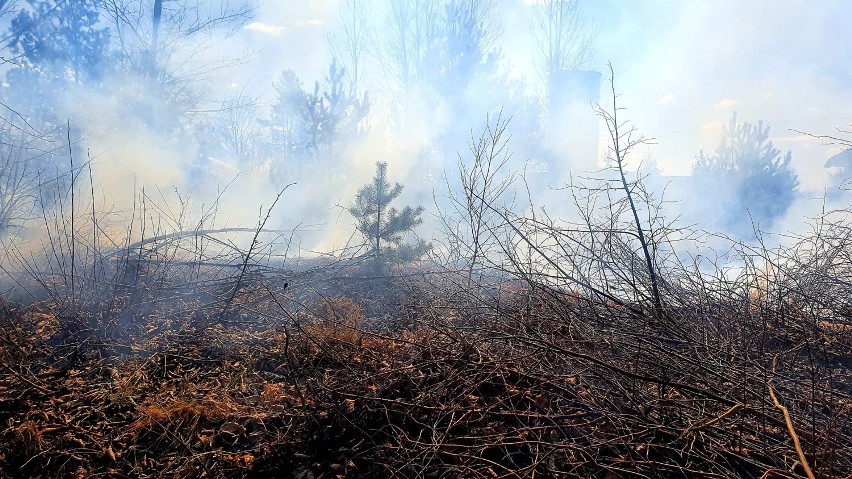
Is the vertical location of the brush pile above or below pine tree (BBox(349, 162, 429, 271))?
below

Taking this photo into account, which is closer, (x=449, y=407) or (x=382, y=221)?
(x=449, y=407)

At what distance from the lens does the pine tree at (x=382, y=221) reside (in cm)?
1012

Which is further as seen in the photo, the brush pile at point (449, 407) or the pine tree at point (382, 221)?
the pine tree at point (382, 221)

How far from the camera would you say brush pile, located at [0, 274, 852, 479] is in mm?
2623

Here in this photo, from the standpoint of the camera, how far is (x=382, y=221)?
33.7 ft

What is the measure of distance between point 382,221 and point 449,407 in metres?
7.28

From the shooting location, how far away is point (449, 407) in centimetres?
322

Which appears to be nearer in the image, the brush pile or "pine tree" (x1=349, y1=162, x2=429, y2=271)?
the brush pile

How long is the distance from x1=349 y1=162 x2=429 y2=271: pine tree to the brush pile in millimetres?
5604

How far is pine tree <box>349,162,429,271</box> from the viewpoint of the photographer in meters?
10.1

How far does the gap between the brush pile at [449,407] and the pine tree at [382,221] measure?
18.4ft

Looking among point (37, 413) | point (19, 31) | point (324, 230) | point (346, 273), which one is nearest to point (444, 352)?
point (37, 413)

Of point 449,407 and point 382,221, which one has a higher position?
point 382,221

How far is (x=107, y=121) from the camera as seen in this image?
533 inches
